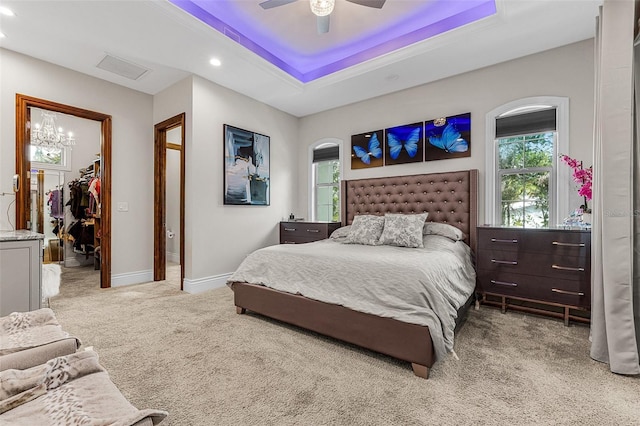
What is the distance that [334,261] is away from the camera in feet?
7.88

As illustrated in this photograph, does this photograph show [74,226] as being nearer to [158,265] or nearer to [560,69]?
[158,265]

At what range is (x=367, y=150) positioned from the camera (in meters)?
4.56

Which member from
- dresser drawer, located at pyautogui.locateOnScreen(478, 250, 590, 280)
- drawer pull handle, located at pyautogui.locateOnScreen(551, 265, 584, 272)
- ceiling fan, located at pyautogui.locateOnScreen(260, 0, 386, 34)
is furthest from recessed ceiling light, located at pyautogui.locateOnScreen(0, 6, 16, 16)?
drawer pull handle, located at pyautogui.locateOnScreen(551, 265, 584, 272)

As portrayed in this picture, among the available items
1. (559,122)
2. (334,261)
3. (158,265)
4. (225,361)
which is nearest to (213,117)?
(158,265)

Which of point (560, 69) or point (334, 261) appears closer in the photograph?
point (334, 261)

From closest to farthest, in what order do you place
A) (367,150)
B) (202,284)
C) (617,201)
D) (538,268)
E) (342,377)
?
(342,377) < (617,201) < (538,268) < (202,284) < (367,150)

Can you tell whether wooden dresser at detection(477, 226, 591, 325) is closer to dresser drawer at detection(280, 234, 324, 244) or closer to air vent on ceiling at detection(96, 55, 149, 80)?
dresser drawer at detection(280, 234, 324, 244)

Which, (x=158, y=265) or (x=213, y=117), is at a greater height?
(x=213, y=117)

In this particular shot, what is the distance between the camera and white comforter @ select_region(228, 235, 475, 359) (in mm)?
1915

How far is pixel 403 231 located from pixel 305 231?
5.95 ft

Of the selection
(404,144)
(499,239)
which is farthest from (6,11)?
(499,239)

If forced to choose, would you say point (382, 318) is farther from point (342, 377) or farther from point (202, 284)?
point (202, 284)

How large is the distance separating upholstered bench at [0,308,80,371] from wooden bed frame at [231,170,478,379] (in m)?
1.58

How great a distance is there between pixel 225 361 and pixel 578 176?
11.8 ft
